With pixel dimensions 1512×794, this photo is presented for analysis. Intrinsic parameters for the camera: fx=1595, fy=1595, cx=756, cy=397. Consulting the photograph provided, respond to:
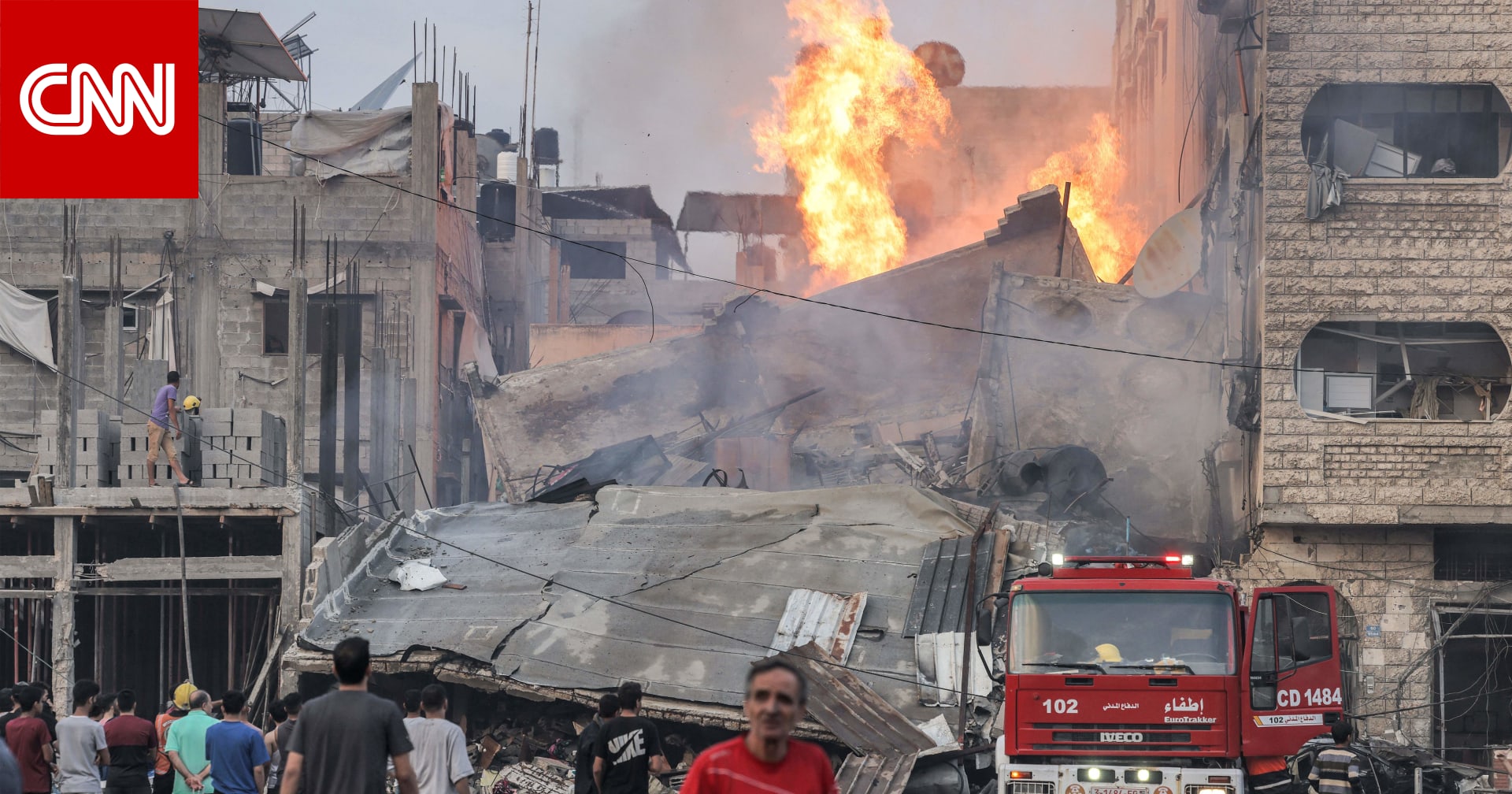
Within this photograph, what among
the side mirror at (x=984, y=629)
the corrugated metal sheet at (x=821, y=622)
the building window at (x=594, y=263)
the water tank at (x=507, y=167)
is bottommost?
the corrugated metal sheet at (x=821, y=622)

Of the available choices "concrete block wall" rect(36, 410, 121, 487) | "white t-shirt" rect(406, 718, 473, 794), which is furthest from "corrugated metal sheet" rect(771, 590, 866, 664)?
"white t-shirt" rect(406, 718, 473, 794)

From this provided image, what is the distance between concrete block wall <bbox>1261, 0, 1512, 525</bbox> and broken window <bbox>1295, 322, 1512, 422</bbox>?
0.42 meters

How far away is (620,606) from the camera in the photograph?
19359 mm

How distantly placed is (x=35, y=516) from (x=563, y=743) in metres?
7.97

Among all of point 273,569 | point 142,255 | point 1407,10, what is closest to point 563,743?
point 273,569

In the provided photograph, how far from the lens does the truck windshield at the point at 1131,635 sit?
12477 mm

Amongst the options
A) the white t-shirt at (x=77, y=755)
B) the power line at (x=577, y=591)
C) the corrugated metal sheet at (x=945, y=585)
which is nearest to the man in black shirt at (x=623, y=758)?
the white t-shirt at (x=77, y=755)

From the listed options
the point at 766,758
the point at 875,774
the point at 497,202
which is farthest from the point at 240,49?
the point at 766,758

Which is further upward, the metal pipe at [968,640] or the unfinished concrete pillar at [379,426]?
the unfinished concrete pillar at [379,426]

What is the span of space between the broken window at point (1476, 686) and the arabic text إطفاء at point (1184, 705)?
9771 millimetres

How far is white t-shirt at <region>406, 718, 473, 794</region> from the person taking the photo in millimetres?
8297

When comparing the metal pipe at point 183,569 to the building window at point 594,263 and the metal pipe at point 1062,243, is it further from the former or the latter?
the building window at point 594,263

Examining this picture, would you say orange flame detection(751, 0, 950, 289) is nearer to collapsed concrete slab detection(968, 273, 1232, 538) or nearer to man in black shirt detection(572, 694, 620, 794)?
collapsed concrete slab detection(968, 273, 1232, 538)

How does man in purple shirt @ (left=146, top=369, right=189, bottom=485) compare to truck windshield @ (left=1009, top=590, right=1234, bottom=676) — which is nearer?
truck windshield @ (left=1009, top=590, right=1234, bottom=676)
